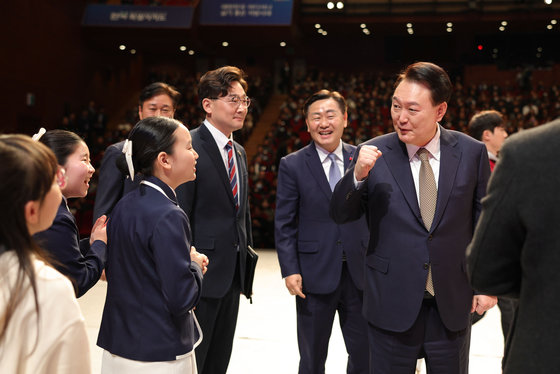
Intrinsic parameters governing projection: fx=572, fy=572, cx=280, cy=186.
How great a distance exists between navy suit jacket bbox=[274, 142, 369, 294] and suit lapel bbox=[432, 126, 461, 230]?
799 millimetres

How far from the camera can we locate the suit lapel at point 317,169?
9.81 feet

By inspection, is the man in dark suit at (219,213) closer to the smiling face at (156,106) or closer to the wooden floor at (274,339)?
the smiling face at (156,106)

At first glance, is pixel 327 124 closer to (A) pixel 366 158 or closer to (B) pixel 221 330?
(A) pixel 366 158

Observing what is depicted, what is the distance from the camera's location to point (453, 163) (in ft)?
7.13

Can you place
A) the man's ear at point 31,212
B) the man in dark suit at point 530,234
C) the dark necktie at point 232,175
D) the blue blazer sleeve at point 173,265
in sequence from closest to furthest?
the man in dark suit at point 530,234, the man's ear at point 31,212, the blue blazer sleeve at point 173,265, the dark necktie at point 232,175

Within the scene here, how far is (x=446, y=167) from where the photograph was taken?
215cm

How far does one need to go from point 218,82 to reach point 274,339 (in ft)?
7.63

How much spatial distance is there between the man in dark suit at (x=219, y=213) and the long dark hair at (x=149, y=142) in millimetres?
712

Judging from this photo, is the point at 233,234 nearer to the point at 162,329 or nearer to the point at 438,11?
the point at 162,329

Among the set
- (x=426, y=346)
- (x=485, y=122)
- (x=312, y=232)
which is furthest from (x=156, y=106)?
(x=485, y=122)

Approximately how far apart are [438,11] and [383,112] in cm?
383

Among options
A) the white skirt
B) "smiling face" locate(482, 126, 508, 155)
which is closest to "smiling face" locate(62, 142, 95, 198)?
the white skirt

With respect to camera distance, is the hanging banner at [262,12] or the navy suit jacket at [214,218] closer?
the navy suit jacket at [214,218]

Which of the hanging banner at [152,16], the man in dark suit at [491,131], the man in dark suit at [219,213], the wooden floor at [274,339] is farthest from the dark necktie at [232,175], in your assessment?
the hanging banner at [152,16]
